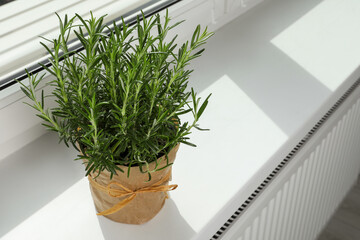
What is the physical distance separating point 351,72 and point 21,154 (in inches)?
29.9

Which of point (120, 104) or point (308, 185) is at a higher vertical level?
point (120, 104)

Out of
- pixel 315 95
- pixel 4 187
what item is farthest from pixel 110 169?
pixel 315 95

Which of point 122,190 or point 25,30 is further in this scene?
point 25,30

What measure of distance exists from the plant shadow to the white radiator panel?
0.15 metres

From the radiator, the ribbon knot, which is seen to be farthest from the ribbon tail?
the radiator

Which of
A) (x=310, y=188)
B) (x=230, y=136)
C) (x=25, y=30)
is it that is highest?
(x=25, y=30)

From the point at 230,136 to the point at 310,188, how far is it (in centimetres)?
50

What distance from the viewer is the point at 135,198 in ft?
2.26

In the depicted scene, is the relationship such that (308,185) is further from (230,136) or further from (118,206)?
(118,206)

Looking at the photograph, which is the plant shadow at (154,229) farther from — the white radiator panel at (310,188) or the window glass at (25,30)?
the window glass at (25,30)

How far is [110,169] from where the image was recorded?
1.97 feet

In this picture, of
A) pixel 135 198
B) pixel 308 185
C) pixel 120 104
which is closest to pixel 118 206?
pixel 135 198

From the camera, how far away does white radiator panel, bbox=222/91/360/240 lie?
3.26 ft

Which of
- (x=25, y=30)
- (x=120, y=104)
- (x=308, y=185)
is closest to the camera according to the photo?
(x=120, y=104)
